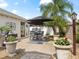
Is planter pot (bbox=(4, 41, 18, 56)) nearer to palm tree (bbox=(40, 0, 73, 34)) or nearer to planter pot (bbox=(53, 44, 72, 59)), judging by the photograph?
planter pot (bbox=(53, 44, 72, 59))

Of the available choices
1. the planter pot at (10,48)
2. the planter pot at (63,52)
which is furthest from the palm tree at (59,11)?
the planter pot at (63,52)

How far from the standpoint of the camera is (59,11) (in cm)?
1777

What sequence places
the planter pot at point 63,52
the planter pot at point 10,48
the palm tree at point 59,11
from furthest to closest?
the palm tree at point 59,11 < the planter pot at point 10,48 < the planter pot at point 63,52

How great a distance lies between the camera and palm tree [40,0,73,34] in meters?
17.4

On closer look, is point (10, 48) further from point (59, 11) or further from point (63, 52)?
point (59, 11)

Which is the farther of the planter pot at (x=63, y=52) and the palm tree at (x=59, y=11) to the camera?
the palm tree at (x=59, y=11)

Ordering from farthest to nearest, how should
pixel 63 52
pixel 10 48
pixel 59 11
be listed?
pixel 59 11, pixel 10 48, pixel 63 52

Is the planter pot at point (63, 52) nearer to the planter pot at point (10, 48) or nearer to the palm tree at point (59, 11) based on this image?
the planter pot at point (10, 48)

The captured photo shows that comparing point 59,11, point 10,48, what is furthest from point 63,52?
point 59,11

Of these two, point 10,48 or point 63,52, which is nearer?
point 63,52

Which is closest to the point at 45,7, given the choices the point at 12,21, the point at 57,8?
the point at 57,8

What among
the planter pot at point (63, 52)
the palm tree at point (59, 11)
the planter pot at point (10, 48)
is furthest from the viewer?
the palm tree at point (59, 11)

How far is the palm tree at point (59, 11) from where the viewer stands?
Result: 1736cm

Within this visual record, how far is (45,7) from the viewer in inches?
733
